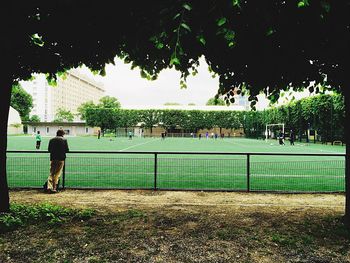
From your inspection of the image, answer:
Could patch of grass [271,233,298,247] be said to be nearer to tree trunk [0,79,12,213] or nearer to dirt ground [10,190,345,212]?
dirt ground [10,190,345,212]

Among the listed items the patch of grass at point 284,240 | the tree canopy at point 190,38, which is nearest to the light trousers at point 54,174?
the tree canopy at point 190,38

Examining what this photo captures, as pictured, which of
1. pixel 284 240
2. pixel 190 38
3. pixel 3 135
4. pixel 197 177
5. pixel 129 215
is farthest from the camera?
pixel 197 177

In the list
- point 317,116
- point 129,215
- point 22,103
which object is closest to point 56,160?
point 129,215

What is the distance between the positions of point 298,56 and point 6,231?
221 inches

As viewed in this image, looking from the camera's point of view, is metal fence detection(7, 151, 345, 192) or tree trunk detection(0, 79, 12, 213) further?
metal fence detection(7, 151, 345, 192)

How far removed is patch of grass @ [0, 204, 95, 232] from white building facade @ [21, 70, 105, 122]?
387 ft

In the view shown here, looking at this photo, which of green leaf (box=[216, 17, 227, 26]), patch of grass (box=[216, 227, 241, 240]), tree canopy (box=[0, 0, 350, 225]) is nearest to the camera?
green leaf (box=[216, 17, 227, 26])

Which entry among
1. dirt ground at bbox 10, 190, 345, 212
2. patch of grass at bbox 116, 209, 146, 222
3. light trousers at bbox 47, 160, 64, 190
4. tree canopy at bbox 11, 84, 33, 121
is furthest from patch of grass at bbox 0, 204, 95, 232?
tree canopy at bbox 11, 84, 33, 121

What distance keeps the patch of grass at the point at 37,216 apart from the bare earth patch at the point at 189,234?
0.51 feet

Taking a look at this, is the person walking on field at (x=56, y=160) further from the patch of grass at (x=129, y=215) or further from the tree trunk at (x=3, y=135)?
the patch of grass at (x=129, y=215)

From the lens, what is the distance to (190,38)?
15.2 ft

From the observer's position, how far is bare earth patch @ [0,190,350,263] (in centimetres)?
421

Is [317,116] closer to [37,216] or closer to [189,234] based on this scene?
[189,234]

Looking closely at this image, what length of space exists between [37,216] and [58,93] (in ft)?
476
